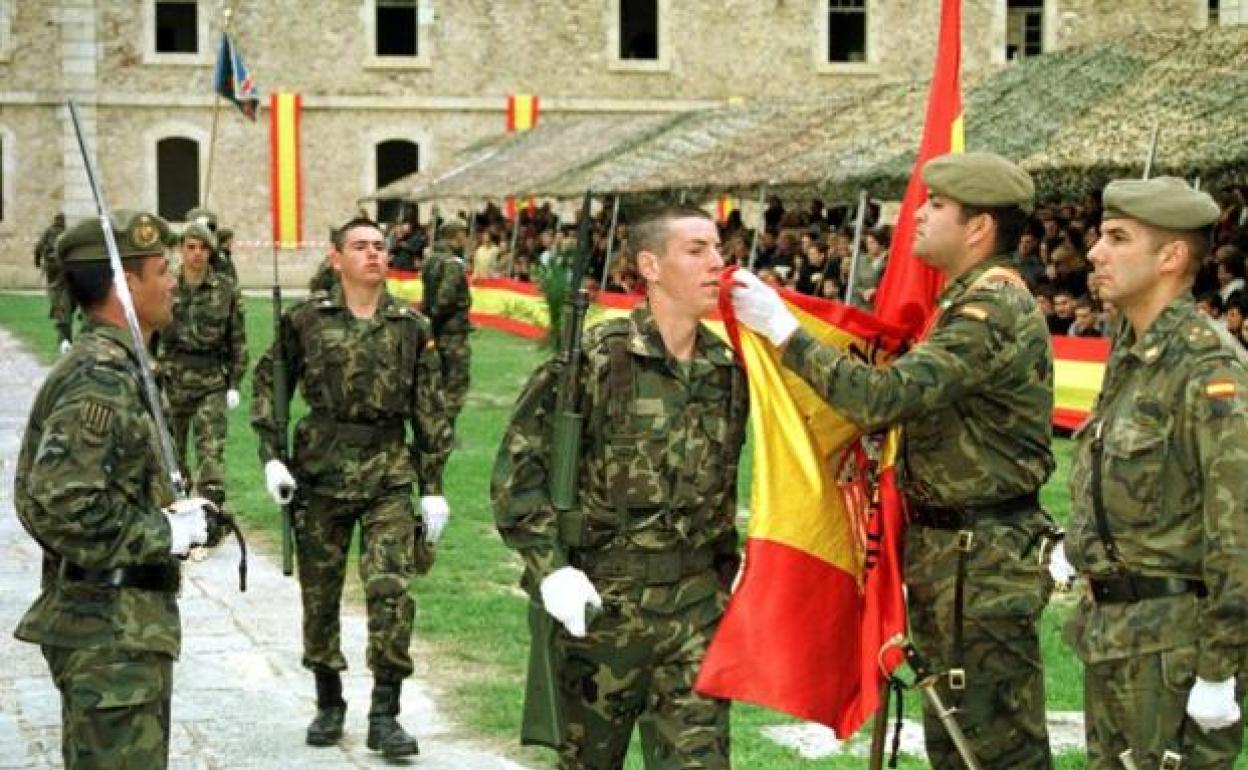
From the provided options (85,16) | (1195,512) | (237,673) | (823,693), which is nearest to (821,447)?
(823,693)

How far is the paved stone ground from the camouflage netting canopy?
8.93 ft

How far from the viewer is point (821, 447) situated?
654 centimetres

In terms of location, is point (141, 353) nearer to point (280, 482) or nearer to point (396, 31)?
point (280, 482)

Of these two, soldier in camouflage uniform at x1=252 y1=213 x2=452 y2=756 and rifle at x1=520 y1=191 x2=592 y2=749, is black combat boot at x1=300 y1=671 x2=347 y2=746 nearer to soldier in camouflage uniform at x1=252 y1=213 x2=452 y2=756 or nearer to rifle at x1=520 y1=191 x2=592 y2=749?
soldier in camouflage uniform at x1=252 y1=213 x2=452 y2=756

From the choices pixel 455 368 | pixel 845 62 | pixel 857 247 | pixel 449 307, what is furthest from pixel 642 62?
pixel 455 368

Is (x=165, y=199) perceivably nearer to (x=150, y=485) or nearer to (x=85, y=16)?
(x=85, y=16)

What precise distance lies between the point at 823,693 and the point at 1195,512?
134 cm

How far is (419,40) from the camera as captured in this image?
51594mm

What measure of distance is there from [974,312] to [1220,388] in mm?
941

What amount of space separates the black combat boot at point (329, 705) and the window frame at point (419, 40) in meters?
43.4

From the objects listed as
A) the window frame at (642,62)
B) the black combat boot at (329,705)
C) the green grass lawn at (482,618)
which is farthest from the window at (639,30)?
the black combat boot at (329,705)

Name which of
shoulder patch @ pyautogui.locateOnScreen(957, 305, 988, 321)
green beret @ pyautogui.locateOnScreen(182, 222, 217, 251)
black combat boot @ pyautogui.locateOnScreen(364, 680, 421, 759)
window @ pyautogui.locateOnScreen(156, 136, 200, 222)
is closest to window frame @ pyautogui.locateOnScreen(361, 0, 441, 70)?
window @ pyautogui.locateOnScreen(156, 136, 200, 222)

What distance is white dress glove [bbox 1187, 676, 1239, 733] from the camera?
17.6ft

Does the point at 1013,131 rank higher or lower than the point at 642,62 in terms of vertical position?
lower
